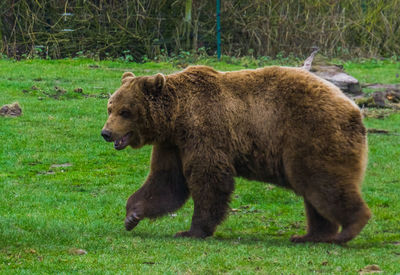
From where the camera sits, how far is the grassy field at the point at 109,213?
22.0 feet

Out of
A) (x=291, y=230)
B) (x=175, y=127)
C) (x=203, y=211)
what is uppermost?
(x=175, y=127)

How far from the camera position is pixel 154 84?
836 centimetres

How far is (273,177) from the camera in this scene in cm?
824

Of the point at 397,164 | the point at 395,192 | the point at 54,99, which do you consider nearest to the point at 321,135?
the point at 395,192

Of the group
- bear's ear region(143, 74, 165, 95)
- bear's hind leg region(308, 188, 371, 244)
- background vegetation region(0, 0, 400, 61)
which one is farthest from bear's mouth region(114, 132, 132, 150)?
background vegetation region(0, 0, 400, 61)

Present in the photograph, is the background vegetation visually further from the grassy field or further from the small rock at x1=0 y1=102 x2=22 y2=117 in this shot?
the small rock at x1=0 y1=102 x2=22 y2=117

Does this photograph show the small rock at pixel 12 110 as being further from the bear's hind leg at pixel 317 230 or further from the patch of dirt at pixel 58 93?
the bear's hind leg at pixel 317 230

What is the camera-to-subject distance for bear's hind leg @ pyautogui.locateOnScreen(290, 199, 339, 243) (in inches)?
322

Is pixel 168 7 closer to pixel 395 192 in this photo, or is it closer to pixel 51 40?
pixel 51 40

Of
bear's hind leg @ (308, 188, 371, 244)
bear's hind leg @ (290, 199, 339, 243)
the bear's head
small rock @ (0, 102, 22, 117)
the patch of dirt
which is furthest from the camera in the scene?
the patch of dirt

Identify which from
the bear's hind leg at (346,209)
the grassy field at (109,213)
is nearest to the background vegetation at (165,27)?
the grassy field at (109,213)

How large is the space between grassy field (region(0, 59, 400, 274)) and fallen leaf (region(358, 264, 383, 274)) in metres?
0.08

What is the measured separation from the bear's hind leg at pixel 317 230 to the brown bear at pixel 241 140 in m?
0.01

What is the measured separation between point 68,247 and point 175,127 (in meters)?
1.85
